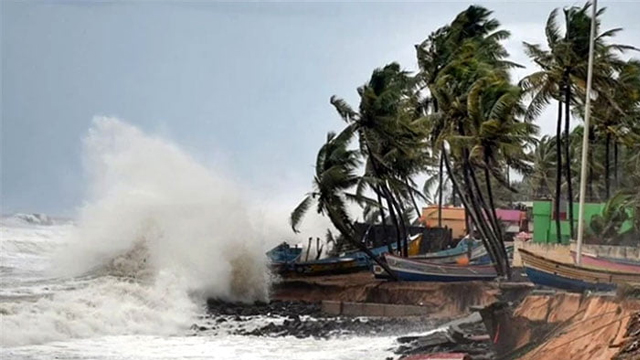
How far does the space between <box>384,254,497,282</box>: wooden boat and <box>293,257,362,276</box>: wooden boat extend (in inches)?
170

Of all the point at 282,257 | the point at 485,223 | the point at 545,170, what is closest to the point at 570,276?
the point at 485,223

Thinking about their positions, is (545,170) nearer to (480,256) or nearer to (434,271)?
(480,256)

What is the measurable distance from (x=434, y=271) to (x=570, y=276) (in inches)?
418

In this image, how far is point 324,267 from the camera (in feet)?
133

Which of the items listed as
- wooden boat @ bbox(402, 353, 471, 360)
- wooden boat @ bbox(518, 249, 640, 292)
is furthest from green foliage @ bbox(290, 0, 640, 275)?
wooden boat @ bbox(402, 353, 471, 360)

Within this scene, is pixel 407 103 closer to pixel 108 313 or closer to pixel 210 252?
pixel 210 252

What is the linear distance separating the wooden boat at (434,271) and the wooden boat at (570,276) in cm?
827

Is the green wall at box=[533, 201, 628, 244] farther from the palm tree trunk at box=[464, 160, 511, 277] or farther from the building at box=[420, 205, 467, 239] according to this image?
the building at box=[420, 205, 467, 239]

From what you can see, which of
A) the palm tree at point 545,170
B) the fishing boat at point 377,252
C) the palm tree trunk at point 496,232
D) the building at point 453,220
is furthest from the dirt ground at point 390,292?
the palm tree at point 545,170

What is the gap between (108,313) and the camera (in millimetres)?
27266

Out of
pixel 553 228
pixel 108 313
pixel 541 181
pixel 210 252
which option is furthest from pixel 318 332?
pixel 541 181

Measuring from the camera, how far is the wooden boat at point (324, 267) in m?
40.4

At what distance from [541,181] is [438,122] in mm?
20925

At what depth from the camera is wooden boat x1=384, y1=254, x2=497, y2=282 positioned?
35.2 metres
